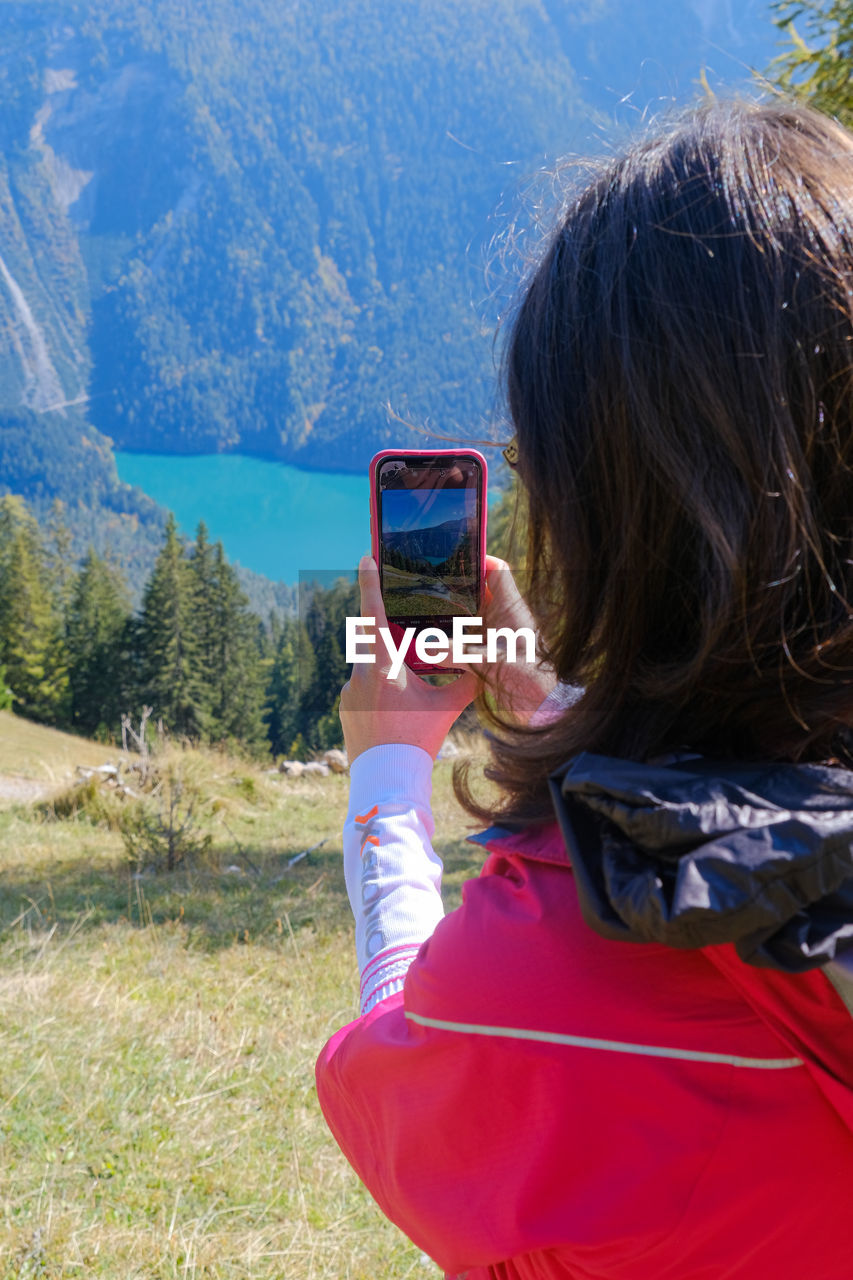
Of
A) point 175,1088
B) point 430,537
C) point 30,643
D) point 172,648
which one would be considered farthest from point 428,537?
point 30,643

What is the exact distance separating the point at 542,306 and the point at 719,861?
0.51 m

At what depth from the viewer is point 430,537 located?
138 cm

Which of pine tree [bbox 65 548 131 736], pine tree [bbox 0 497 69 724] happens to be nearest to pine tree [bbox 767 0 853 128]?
pine tree [bbox 65 548 131 736]

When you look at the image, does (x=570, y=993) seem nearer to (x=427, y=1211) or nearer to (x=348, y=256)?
(x=427, y=1211)

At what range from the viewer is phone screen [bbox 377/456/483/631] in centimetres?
137

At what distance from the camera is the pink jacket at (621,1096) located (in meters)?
0.63

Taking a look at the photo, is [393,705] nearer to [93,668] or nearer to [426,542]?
[426,542]

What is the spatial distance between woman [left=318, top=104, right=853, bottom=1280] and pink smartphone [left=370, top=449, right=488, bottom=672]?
53 cm

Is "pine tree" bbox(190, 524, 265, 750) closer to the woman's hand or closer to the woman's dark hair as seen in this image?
the woman's hand

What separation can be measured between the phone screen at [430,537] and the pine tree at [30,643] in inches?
1720

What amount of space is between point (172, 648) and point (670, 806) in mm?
43076

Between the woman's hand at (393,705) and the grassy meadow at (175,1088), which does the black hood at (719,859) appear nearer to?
the woman's hand at (393,705)

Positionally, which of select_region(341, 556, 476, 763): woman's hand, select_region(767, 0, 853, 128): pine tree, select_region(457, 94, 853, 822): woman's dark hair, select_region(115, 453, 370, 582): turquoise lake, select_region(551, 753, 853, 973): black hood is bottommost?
select_region(115, 453, 370, 582): turquoise lake

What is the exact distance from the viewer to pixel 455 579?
1371 millimetres
